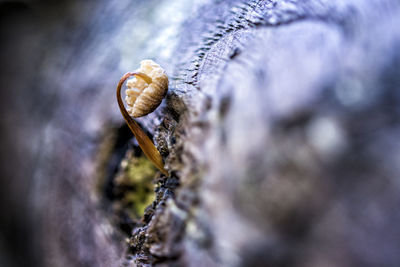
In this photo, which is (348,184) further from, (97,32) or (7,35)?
(7,35)

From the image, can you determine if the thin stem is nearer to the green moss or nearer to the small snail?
the small snail

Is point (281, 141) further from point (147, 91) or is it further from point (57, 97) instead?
point (57, 97)

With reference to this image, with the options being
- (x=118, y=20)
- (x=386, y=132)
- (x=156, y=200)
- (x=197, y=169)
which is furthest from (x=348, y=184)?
(x=118, y=20)

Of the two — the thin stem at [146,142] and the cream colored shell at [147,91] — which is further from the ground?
the cream colored shell at [147,91]

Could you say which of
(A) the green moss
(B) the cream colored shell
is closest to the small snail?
(B) the cream colored shell

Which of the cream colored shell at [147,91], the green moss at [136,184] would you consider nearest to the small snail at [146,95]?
the cream colored shell at [147,91]

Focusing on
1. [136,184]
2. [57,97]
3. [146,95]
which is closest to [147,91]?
[146,95]

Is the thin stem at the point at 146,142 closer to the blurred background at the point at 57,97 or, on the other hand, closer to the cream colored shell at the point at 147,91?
the cream colored shell at the point at 147,91
